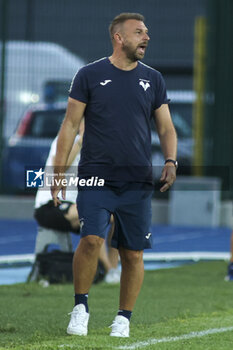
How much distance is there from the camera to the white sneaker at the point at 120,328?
5961 mm

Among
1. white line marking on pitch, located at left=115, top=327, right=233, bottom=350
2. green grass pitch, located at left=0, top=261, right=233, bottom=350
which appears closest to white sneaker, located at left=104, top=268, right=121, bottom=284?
green grass pitch, located at left=0, top=261, right=233, bottom=350

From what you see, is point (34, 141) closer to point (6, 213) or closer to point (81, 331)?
point (6, 213)

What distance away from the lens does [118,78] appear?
603cm

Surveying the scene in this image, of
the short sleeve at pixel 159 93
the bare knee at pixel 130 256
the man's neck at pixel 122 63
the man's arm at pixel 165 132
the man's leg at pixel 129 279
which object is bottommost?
the man's leg at pixel 129 279

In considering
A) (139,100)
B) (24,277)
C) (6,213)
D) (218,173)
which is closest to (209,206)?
(218,173)

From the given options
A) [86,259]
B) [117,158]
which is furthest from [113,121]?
[86,259]

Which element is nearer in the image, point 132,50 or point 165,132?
point 132,50

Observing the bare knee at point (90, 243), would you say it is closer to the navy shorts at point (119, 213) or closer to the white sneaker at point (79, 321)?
the navy shorts at point (119, 213)

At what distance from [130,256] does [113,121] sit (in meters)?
0.84

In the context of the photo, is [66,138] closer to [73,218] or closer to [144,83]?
[144,83]

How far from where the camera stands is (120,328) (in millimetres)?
5980

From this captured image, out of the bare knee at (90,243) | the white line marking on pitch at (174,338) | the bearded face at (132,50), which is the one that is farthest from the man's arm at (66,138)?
the white line marking on pitch at (174,338)

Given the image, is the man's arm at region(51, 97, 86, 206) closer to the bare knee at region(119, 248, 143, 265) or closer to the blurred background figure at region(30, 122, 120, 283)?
the bare knee at region(119, 248, 143, 265)

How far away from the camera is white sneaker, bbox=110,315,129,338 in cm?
596
